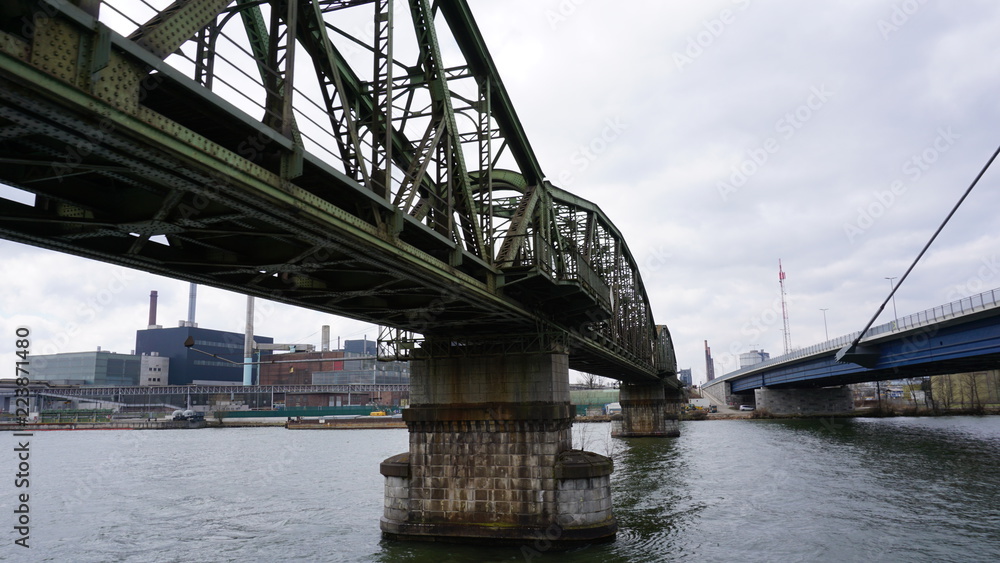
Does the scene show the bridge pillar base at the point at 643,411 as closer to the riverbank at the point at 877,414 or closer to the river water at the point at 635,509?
the river water at the point at 635,509

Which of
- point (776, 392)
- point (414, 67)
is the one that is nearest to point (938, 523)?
point (414, 67)

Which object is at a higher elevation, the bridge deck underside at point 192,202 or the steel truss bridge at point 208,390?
the bridge deck underside at point 192,202

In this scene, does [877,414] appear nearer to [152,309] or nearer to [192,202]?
[192,202]

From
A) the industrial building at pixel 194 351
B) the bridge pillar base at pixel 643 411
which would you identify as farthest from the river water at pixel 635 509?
the industrial building at pixel 194 351

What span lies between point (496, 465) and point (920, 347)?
45828 mm

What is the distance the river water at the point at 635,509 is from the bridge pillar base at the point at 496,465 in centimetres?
75

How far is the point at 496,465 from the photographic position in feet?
74.7

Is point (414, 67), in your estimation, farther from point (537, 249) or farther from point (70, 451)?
point (70, 451)

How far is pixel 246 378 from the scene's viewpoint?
15912 centimetres

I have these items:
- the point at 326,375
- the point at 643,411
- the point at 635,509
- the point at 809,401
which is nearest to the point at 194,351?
the point at 326,375

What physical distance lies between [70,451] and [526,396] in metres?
66.6

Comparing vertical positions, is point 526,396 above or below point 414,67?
below

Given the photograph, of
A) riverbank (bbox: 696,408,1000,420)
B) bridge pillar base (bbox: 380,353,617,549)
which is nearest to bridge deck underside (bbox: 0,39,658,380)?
bridge pillar base (bbox: 380,353,617,549)

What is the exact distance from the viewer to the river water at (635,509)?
2094 centimetres
